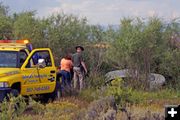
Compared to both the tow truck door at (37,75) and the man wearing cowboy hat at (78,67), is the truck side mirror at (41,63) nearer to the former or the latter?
the tow truck door at (37,75)

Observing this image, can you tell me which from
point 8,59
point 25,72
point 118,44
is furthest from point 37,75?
point 118,44

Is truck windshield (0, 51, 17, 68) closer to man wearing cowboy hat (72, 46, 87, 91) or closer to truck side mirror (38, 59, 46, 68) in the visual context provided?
truck side mirror (38, 59, 46, 68)

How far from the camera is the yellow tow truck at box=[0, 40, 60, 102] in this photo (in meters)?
11.4

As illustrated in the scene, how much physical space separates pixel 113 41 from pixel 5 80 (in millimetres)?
7299

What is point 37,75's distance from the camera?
1234 cm

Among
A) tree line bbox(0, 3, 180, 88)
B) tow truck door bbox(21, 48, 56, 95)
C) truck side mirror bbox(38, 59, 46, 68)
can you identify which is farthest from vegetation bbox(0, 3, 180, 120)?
truck side mirror bbox(38, 59, 46, 68)

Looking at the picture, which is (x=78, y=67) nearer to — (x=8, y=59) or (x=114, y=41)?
(x=114, y=41)

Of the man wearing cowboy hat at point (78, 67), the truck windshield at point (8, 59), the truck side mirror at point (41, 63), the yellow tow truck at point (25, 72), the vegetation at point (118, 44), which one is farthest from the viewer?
the vegetation at point (118, 44)

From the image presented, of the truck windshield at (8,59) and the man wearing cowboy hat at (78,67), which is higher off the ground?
the truck windshield at (8,59)

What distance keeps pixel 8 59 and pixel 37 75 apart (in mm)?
911

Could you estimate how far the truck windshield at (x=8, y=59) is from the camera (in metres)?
11.9

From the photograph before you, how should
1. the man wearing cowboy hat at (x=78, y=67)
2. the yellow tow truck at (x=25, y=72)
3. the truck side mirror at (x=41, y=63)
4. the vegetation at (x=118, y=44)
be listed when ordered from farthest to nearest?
A: 1. the vegetation at (x=118, y=44)
2. the man wearing cowboy hat at (x=78, y=67)
3. the truck side mirror at (x=41, y=63)
4. the yellow tow truck at (x=25, y=72)

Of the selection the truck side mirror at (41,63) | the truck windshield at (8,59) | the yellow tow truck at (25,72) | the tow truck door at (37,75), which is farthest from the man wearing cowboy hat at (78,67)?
the truck windshield at (8,59)

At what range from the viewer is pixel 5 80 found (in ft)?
36.5
